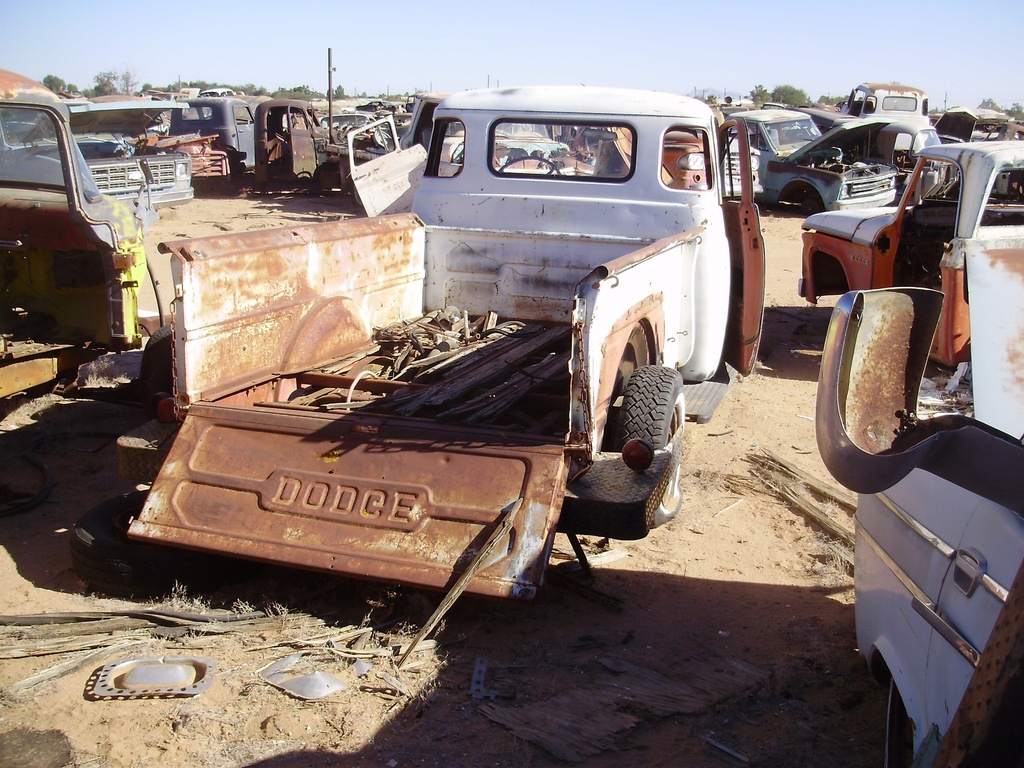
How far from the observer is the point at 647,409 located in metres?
3.97

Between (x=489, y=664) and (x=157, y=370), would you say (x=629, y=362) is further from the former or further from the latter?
(x=157, y=370)

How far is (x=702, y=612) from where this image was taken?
3.76 metres

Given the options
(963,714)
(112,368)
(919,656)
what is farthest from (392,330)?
(963,714)

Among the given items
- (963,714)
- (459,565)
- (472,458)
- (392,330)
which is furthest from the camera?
(392,330)

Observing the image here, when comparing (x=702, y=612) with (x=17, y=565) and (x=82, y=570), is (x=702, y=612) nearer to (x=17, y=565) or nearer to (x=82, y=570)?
(x=82, y=570)

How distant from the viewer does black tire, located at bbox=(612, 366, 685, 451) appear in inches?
154

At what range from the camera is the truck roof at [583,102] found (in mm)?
5512

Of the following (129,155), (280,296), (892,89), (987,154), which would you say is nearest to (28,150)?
(280,296)

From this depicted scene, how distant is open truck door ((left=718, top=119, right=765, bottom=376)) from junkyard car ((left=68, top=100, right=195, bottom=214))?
524 cm

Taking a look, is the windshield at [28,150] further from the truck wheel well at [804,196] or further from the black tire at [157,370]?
the truck wheel well at [804,196]

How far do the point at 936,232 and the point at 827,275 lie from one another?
1.17m

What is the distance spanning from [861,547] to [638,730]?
3.10 feet

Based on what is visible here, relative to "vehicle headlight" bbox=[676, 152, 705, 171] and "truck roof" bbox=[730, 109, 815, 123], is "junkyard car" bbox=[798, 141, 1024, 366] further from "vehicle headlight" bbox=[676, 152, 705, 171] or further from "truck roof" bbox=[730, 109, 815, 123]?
"truck roof" bbox=[730, 109, 815, 123]

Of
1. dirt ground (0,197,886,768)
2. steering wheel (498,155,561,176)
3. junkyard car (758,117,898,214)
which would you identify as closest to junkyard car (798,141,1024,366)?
dirt ground (0,197,886,768)
